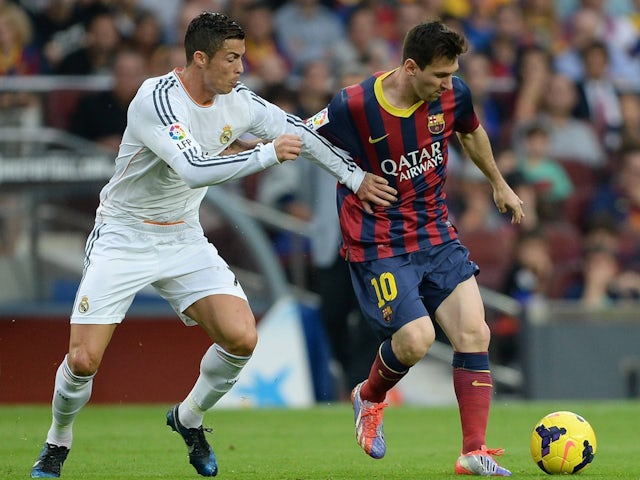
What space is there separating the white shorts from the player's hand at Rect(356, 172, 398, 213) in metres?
0.88

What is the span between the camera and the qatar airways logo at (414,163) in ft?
24.3

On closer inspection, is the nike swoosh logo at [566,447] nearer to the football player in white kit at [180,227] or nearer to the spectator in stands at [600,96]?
the football player in white kit at [180,227]

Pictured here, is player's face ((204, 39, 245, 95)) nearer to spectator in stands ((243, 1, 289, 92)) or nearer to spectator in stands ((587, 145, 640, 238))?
spectator in stands ((243, 1, 289, 92))

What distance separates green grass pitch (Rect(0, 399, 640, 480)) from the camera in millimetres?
7414

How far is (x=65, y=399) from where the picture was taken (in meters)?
7.11

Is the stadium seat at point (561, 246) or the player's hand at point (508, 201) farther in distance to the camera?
the stadium seat at point (561, 246)

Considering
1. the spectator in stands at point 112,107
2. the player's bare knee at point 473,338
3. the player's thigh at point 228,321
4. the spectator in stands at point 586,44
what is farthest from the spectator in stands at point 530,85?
the player's thigh at point 228,321

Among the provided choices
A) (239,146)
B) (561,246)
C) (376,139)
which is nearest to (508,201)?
(376,139)

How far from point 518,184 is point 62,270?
16.4 feet

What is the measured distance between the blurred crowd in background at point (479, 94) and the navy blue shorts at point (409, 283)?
5.52 meters

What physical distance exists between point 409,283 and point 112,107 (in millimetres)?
7317

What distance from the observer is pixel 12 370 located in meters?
12.7

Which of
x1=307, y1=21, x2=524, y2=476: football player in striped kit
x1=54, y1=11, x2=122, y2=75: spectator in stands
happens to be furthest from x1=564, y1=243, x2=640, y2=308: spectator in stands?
x1=307, y1=21, x2=524, y2=476: football player in striped kit

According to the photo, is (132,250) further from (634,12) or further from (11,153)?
(634,12)
